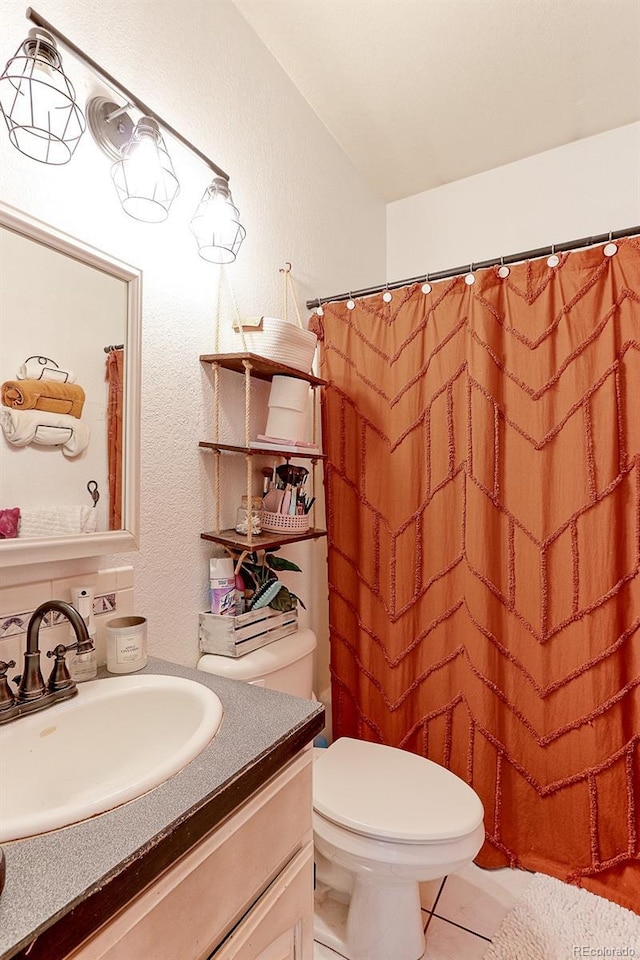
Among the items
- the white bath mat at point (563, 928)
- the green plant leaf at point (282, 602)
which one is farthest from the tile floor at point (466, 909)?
the green plant leaf at point (282, 602)

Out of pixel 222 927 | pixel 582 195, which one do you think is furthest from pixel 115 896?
pixel 582 195

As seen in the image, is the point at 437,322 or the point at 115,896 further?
the point at 437,322

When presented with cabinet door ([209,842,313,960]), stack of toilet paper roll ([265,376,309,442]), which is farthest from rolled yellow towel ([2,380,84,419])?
cabinet door ([209,842,313,960])

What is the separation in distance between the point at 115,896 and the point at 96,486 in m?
0.71

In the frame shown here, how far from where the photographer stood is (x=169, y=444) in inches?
47.3

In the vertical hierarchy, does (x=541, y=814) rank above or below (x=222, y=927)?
below

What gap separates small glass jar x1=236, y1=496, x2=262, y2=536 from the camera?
1307mm

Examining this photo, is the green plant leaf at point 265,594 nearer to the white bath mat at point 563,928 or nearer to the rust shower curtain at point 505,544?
the rust shower curtain at point 505,544

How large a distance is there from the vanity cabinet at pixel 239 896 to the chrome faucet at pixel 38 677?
0.38 meters

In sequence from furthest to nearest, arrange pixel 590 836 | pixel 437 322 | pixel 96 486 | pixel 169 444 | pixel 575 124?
pixel 575 124 → pixel 437 322 → pixel 590 836 → pixel 169 444 → pixel 96 486

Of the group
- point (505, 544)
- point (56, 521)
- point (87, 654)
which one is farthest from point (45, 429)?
point (505, 544)

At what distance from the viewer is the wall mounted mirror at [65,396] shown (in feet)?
2.85

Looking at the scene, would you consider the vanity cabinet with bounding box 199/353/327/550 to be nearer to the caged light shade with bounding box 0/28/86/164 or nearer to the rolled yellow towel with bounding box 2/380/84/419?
the rolled yellow towel with bounding box 2/380/84/419

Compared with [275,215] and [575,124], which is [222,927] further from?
[575,124]
